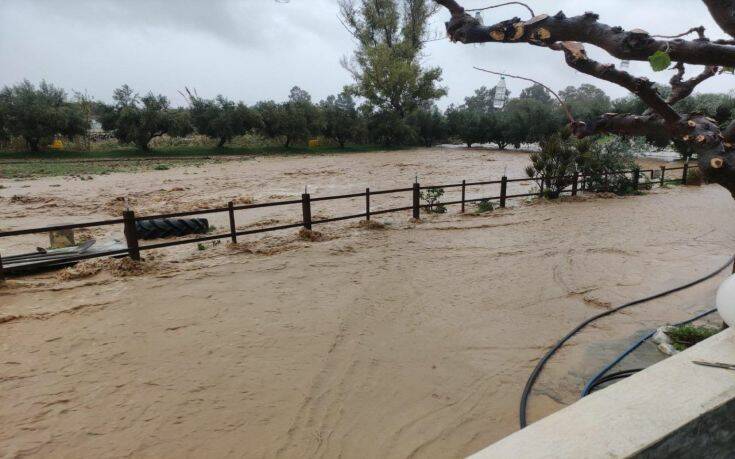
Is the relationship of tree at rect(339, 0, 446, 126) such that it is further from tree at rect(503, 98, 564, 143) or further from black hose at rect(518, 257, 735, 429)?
black hose at rect(518, 257, 735, 429)

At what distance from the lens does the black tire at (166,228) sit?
9.55 metres

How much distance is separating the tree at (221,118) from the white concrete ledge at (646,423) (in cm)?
3411

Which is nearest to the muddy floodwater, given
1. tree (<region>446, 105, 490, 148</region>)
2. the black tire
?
the black tire

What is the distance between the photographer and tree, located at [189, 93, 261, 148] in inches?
1284

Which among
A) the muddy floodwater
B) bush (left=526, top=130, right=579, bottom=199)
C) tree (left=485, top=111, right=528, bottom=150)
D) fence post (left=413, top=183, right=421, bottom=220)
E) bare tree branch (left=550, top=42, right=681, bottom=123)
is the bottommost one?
the muddy floodwater

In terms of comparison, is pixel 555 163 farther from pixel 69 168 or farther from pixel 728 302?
pixel 69 168

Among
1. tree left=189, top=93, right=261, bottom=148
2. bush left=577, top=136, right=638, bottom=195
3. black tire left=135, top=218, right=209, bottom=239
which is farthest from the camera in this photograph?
tree left=189, top=93, right=261, bottom=148

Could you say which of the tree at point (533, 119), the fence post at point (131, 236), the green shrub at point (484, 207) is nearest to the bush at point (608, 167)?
the green shrub at point (484, 207)

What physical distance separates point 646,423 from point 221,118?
3465 cm

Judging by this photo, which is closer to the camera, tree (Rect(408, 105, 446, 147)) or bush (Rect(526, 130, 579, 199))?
bush (Rect(526, 130, 579, 199))

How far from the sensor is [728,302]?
2.81 meters

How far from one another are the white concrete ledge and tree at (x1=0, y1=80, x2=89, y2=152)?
33255mm

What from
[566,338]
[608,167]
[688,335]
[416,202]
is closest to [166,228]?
[416,202]

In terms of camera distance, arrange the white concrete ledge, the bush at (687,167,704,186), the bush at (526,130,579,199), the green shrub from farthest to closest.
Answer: the bush at (687,167,704,186) < the bush at (526,130,579,199) < the green shrub < the white concrete ledge
